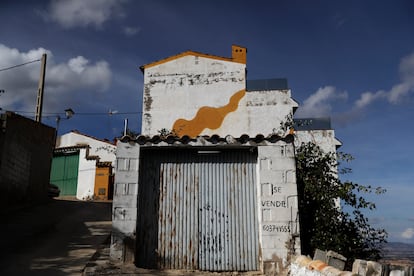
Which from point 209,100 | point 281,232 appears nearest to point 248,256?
point 281,232

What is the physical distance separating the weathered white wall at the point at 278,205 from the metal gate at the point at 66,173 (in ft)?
69.4

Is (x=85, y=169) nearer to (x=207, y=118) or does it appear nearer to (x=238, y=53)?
(x=207, y=118)

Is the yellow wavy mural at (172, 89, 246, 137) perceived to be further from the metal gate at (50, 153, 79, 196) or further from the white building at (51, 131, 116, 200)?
the metal gate at (50, 153, 79, 196)

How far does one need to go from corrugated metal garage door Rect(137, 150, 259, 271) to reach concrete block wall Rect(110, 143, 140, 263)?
0.92 feet

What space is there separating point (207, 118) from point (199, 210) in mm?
12774

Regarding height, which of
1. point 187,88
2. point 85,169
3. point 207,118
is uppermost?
point 187,88

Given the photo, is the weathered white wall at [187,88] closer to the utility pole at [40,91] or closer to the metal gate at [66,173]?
the utility pole at [40,91]

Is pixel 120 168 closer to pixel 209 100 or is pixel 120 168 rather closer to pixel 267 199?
pixel 267 199

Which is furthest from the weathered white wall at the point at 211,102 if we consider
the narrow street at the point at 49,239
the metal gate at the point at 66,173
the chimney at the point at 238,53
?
the metal gate at the point at 66,173

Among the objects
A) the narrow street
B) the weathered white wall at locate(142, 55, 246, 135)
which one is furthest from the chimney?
the narrow street

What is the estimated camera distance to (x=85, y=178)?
25.9 metres

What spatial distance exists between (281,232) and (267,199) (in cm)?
75

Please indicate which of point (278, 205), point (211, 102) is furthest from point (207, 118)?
point (278, 205)

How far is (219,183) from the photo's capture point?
8305mm
